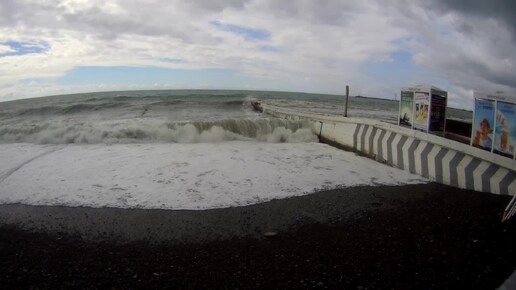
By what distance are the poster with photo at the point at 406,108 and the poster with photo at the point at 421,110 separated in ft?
0.65

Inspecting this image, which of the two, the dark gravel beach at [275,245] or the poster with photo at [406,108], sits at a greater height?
the poster with photo at [406,108]

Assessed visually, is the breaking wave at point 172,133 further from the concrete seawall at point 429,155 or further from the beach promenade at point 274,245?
the beach promenade at point 274,245

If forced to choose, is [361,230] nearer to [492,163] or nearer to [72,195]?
[492,163]

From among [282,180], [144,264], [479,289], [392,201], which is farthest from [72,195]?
[479,289]

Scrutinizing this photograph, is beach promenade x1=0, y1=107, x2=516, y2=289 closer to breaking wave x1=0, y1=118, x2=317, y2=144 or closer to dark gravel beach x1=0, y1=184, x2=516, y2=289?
dark gravel beach x1=0, y1=184, x2=516, y2=289

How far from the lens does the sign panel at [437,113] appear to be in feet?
24.5

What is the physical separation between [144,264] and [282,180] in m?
3.78

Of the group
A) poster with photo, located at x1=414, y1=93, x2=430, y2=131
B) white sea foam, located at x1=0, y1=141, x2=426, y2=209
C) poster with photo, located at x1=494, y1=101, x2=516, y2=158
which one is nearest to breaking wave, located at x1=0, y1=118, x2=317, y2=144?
white sea foam, located at x1=0, y1=141, x2=426, y2=209

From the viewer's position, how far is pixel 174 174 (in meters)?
7.31

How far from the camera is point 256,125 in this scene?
525 inches

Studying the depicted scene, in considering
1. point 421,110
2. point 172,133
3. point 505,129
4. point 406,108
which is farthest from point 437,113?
point 172,133

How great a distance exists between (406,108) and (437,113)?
41.6 inches

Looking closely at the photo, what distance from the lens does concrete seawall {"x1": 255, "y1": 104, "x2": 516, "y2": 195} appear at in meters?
5.50

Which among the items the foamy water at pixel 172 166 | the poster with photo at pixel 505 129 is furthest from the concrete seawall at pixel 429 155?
the foamy water at pixel 172 166
